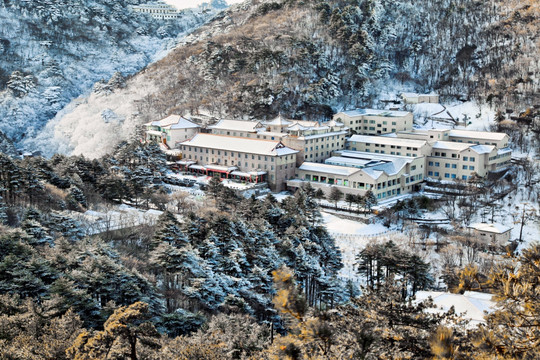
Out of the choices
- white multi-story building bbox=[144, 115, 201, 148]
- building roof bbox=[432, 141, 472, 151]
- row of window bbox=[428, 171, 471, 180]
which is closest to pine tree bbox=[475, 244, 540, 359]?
row of window bbox=[428, 171, 471, 180]

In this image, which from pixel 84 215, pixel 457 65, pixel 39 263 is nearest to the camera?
pixel 39 263

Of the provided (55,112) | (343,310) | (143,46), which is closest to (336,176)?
(343,310)

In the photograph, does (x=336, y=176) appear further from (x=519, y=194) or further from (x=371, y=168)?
(x=519, y=194)

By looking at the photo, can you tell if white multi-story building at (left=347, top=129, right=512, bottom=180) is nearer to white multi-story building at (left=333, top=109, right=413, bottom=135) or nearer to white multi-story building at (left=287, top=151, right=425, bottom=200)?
white multi-story building at (left=287, top=151, right=425, bottom=200)

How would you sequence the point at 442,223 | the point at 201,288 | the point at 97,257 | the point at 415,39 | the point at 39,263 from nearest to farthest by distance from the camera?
the point at 39,263, the point at 97,257, the point at 201,288, the point at 442,223, the point at 415,39

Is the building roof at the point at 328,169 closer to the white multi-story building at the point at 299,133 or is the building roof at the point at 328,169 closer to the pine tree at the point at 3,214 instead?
the white multi-story building at the point at 299,133

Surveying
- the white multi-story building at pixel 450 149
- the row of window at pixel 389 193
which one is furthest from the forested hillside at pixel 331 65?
the row of window at pixel 389 193
